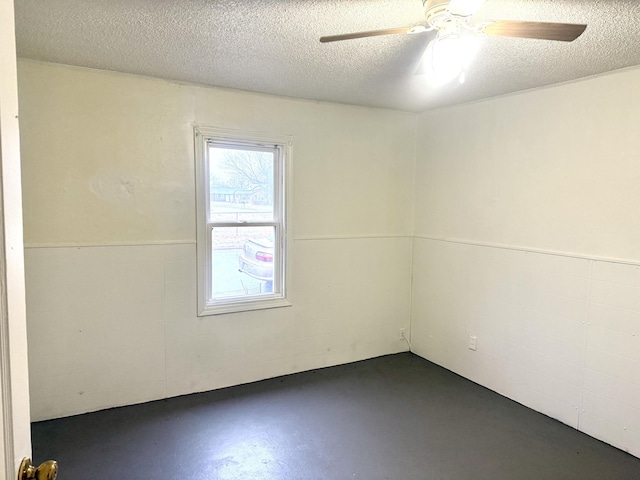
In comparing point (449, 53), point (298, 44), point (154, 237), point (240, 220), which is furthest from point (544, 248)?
point (154, 237)

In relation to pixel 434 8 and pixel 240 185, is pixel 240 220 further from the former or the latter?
pixel 434 8

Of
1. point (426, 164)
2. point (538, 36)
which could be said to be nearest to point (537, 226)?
point (426, 164)

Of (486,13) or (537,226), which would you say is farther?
(537,226)

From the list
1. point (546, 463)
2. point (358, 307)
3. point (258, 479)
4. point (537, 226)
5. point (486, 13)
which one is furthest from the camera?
point (358, 307)

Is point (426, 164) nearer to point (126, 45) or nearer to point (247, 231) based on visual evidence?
point (247, 231)

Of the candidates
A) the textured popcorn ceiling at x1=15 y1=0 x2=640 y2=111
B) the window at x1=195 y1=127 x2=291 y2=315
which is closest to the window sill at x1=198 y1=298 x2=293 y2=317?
the window at x1=195 y1=127 x2=291 y2=315

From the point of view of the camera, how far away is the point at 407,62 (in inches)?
97.8

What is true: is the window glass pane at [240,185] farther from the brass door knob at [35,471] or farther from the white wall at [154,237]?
the brass door knob at [35,471]

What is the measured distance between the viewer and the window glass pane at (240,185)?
127 inches

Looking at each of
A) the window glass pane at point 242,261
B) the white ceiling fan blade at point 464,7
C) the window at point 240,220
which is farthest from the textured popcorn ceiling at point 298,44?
the window glass pane at point 242,261

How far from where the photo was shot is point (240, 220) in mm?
3348

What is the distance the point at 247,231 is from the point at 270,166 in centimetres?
59

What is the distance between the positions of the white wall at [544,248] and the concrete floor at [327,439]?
0.35 m

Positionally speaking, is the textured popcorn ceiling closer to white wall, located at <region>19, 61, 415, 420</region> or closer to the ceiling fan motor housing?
the ceiling fan motor housing
